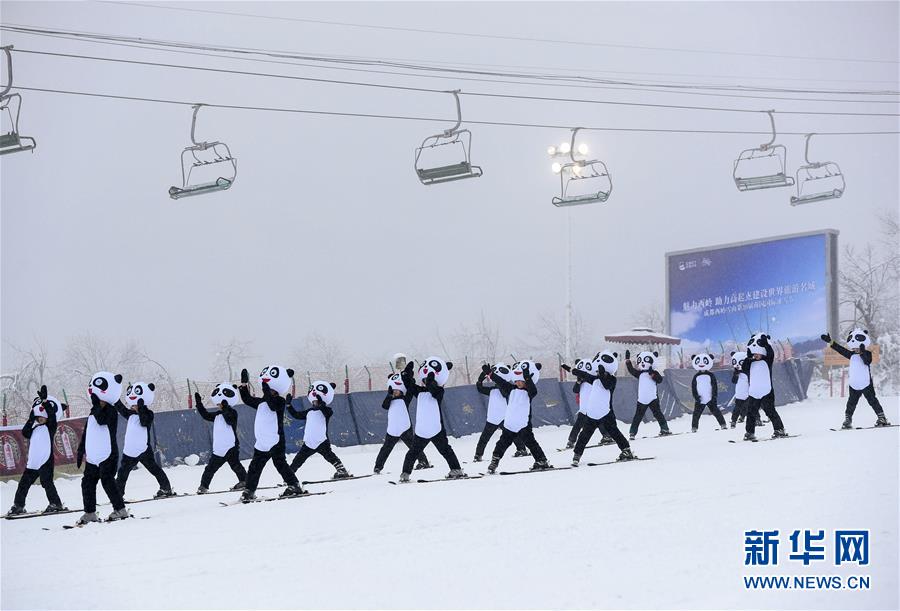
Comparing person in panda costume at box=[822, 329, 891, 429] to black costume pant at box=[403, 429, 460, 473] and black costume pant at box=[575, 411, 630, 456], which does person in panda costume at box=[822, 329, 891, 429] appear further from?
black costume pant at box=[403, 429, 460, 473]

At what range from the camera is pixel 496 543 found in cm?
1000

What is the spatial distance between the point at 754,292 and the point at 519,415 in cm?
2377

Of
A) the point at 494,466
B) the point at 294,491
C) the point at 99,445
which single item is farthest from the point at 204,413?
the point at 494,466

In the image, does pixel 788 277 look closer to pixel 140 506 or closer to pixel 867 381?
pixel 867 381

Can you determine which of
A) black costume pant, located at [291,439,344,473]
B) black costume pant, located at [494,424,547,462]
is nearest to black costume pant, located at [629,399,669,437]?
black costume pant, located at [494,424,547,462]

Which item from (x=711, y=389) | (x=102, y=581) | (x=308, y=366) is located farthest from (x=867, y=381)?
(x=308, y=366)

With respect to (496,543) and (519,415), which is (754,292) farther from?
(496,543)

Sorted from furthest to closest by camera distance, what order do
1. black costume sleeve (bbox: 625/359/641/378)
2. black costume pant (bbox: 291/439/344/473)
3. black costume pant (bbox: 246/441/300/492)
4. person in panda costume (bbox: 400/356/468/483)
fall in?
1. black costume sleeve (bbox: 625/359/641/378)
2. black costume pant (bbox: 291/439/344/473)
3. person in panda costume (bbox: 400/356/468/483)
4. black costume pant (bbox: 246/441/300/492)

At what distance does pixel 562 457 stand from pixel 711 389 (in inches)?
231

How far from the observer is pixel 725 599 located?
7.95 m

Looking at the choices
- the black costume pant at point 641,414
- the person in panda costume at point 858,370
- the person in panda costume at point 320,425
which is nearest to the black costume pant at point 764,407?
the person in panda costume at point 858,370

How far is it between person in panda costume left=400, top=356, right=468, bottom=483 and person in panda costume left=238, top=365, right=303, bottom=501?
1.79 meters

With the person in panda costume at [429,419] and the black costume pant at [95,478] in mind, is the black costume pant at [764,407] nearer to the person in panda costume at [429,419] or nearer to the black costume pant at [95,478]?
the person in panda costume at [429,419]

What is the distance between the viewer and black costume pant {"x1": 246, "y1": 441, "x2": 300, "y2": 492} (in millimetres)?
14562
